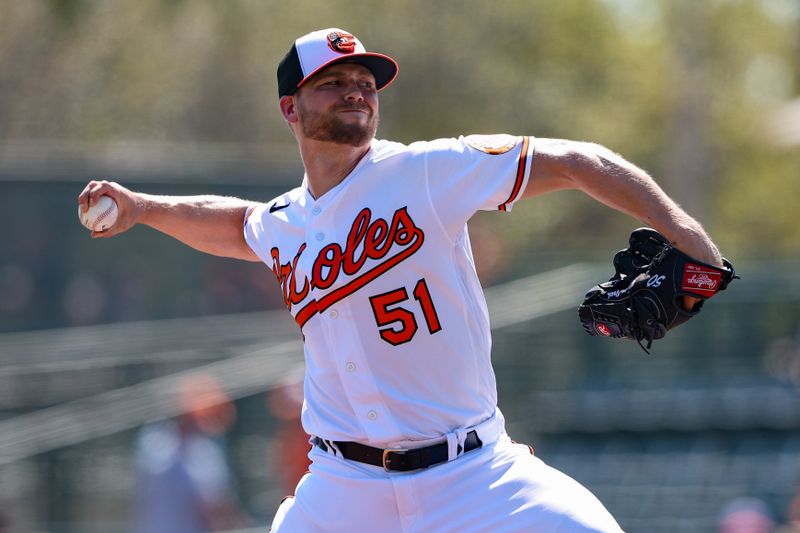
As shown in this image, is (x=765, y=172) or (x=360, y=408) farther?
(x=765, y=172)

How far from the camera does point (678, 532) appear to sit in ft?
32.2

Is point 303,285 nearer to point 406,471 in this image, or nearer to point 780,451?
point 406,471

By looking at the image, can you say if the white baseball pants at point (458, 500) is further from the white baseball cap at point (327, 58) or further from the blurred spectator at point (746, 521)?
the blurred spectator at point (746, 521)

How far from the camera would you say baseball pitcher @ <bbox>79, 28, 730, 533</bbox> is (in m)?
3.56

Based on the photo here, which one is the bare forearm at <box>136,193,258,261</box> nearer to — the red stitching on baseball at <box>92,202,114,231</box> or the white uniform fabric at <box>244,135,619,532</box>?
the red stitching on baseball at <box>92,202,114,231</box>

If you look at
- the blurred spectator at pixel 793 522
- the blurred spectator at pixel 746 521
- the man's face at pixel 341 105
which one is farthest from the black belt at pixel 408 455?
the blurred spectator at pixel 793 522

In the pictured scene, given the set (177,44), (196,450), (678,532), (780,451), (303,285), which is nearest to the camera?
(303,285)

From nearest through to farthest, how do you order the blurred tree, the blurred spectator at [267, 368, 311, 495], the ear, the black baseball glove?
the black baseball glove
the ear
the blurred spectator at [267, 368, 311, 495]
the blurred tree

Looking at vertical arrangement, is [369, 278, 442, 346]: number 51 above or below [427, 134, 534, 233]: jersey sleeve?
below

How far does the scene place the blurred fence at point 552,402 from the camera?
848 cm

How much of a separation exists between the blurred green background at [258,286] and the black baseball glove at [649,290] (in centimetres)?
489

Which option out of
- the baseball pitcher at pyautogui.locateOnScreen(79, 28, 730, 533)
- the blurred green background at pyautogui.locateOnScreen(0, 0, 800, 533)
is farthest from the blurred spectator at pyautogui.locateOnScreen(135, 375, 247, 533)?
the baseball pitcher at pyautogui.locateOnScreen(79, 28, 730, 533)

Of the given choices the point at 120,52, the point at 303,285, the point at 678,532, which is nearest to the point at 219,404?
the point at 678,532

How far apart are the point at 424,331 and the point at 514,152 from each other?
57 cm
